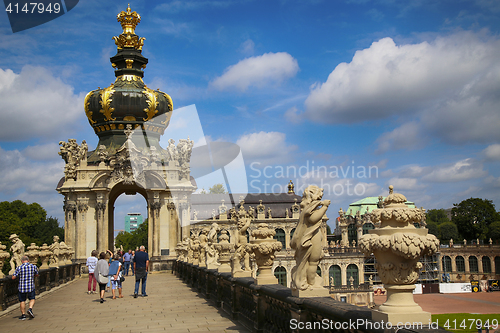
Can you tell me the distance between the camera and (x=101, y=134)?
35938mm

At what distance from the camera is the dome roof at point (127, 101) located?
115ft

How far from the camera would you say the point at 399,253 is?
13.5 ft

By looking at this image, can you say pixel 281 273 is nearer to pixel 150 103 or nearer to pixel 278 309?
pixel 150 103

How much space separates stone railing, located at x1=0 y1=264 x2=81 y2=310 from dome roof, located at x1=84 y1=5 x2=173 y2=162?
10.8 m

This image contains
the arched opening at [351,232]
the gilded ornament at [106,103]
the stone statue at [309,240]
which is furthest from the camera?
the arched opening at [351,232]

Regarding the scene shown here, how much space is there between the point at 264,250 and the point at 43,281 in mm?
13602

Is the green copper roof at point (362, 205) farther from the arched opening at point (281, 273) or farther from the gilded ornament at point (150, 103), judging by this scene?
the gilded ornament at point (150, 103)

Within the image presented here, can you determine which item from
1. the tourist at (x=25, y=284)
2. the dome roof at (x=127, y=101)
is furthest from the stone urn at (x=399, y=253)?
the dome roof at (x=127, y=101)

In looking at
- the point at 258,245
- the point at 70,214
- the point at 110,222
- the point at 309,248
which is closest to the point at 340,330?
the point at 309,248

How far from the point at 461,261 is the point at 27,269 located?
84925 mm

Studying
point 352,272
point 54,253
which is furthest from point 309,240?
point 352,272

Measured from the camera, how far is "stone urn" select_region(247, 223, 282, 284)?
341 inches

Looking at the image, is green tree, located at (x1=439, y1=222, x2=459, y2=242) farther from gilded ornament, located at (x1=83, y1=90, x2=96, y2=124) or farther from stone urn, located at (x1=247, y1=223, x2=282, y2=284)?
stone urn, located at (x1=247, y1=223, x2=282, y2=284)

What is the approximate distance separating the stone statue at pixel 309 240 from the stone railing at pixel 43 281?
10.6m
